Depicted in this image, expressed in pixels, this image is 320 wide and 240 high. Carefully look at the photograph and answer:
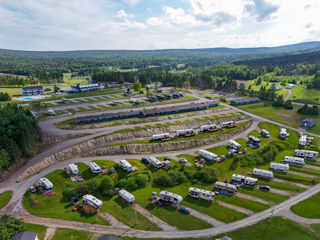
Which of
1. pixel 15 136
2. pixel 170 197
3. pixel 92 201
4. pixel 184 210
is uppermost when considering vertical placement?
pixel 15 136

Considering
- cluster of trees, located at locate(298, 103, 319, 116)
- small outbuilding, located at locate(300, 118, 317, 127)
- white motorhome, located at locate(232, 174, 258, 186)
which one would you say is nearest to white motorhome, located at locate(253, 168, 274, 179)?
white motorhome, located at locate(232, 174, 258, 186)

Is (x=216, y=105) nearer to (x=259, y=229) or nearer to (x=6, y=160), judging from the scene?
(x=259, y=229)

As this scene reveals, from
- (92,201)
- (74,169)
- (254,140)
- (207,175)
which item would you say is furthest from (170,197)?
(254,140)

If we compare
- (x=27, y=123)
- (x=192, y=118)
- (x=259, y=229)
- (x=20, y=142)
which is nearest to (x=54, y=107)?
(x=27, y=123)

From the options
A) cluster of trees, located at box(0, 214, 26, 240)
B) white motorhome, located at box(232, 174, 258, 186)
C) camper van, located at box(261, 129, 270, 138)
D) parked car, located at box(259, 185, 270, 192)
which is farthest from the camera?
camper van, located at box(261, 129, 270, 138)

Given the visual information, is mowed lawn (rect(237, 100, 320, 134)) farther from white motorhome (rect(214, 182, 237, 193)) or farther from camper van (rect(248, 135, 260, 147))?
white motorhome (rect(214, 182, 237, 193))

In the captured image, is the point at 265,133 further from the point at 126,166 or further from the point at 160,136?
the point at 126,166
